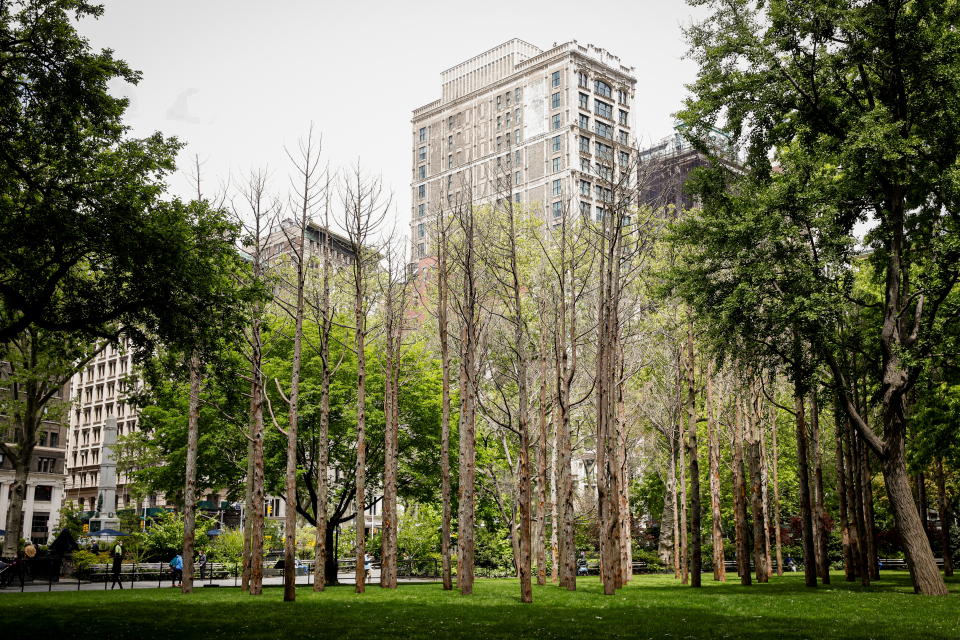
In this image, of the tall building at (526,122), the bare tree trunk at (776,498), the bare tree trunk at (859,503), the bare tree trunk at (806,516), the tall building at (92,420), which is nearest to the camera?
the bare tree trunk at (859,503)

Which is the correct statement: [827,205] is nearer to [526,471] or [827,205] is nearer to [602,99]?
[526,471]

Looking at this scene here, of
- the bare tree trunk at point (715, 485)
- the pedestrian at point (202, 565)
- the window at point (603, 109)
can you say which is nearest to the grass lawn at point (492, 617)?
the bare tree trunk at point (715, 485)

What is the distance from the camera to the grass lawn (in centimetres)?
1276

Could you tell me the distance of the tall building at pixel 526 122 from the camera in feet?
307

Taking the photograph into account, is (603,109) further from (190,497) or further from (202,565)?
(190,497)

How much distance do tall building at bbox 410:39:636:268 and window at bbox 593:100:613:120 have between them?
13 centimetres

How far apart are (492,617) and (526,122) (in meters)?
88.3

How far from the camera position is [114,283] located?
18.5 metres

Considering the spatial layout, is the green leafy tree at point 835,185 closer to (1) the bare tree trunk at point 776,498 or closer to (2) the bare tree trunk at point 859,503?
(2) the bare tree trunk at point 859,503

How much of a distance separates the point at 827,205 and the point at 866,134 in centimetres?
221

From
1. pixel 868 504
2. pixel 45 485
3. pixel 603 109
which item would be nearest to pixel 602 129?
pixel 603 109

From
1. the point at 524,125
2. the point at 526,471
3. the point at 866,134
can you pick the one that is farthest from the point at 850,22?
the point at 524,125

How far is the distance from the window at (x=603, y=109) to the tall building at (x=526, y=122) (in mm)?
128

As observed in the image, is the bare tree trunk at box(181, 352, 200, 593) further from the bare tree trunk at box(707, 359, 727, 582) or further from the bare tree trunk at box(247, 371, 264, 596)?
the bare tree trunk at box(707, 359, 727, 582)
